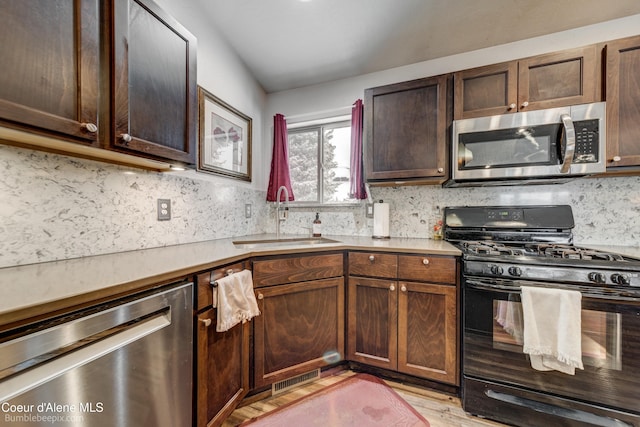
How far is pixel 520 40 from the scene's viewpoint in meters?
1.94

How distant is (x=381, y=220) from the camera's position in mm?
2180

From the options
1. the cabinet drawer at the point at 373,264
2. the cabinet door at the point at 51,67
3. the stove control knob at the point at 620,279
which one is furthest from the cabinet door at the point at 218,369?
the stove control knob at the point at 620,279

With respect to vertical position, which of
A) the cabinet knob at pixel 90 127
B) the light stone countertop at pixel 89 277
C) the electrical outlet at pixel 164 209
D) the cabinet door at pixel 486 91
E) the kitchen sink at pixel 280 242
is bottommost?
the kitchen sink at pixel 280 242

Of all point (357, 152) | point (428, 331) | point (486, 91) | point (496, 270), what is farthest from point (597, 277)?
point (357, 152)

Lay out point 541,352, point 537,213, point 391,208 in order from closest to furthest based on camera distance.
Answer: point 541,352
point 537,213
point 391,208

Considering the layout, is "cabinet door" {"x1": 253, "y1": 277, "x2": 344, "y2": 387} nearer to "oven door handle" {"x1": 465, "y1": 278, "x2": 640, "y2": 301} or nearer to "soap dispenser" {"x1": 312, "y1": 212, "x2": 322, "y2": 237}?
"soap dispenser" {"x1": 312, "y1": 212, "x2": 322, "y2": 237}

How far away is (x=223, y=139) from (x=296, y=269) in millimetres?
1262

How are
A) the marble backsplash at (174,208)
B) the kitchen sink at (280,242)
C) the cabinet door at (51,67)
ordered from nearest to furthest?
the cabinet door at (51,67), the marble backsplash at (174,208), the kitchen sink at (280,242)

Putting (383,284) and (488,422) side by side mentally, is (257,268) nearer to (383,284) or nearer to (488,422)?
(383,284)

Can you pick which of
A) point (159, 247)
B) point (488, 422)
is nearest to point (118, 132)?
point (159, 247)

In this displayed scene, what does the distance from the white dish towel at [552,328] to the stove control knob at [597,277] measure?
11 cm

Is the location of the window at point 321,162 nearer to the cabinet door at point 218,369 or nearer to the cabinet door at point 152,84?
the cabinet door at point 152,84

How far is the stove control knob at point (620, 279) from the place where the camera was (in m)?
1.23

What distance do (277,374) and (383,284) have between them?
2.92ft
